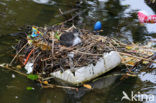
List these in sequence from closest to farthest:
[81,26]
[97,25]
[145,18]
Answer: [97,25], [81,26], [145,18]

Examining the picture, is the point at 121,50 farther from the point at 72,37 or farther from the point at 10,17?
the point at 10,17

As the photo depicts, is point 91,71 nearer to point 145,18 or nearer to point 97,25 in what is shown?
point 97,25

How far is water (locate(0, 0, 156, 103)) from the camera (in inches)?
117

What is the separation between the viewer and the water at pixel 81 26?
2.98 meters

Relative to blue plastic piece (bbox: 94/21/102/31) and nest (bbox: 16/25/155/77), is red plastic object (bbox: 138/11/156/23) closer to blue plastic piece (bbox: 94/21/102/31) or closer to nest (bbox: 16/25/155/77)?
blue plastic piece (bbox: 94/21/102/31)

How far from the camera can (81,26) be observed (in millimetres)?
4711

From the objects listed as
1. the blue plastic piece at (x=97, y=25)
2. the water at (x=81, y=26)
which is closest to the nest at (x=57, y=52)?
the water at (x=81, y=26)

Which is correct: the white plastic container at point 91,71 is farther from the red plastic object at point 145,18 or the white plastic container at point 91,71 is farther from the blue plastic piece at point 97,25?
the red plastic object at point 145,18

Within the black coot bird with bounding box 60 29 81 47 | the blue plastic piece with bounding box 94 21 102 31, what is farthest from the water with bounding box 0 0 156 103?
the black coot bird with bounding box 60 29 81 47

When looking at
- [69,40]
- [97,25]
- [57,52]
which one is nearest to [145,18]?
[97,25]

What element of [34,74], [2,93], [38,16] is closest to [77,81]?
[34,74]

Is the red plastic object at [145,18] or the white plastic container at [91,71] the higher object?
the red plastic object at [145,18]

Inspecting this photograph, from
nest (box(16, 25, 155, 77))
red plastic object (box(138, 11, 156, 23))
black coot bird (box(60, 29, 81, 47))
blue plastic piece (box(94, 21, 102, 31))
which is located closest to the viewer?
nest (box(16, 25, 155, 77))

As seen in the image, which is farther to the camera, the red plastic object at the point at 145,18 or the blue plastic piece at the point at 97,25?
the red plastic object at the point at 145,18
